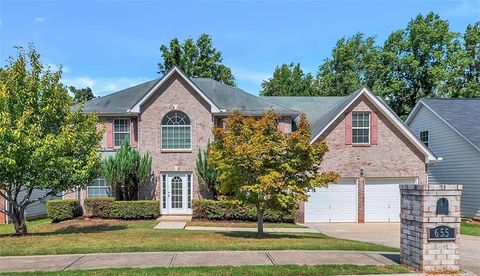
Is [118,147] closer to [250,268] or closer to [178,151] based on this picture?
[178,151]

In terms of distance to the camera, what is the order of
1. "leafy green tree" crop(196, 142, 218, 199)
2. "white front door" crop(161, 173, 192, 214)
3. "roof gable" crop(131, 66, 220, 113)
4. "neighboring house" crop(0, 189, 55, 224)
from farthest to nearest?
"neighboring house" crop(0, 189, 55, 224) → "white front door" crop(161, 173, 192, 214) → "roof gable" crop(131, 66, 220, 113) → "leafy green tree" crop(196, 142, 218, 199)

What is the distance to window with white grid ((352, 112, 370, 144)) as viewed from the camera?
75.0ft

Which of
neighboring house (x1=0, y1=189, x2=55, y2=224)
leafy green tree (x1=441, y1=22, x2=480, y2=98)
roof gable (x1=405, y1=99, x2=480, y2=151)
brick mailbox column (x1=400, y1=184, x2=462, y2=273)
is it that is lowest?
neighboring house (x1=0, y1=189, x2=55, y2=224)

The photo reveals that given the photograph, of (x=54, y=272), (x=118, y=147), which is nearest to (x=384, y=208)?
(x=118, y=147)

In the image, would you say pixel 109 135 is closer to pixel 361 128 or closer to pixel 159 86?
pixel 159 86

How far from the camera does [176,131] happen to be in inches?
931

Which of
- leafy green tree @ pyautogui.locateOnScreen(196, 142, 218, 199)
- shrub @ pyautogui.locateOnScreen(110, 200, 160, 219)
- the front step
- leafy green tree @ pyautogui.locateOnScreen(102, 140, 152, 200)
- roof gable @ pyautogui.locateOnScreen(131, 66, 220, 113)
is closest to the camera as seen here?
shrub @ pyautogui.locateOnScreen(110, 200, 160, 219)

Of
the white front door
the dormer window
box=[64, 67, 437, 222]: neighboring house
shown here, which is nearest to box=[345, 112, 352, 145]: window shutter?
box=[64, 67, 437, 222]: neighboring house

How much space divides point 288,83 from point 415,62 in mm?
16436

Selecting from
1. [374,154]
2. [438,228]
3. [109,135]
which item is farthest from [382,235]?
[109,135]

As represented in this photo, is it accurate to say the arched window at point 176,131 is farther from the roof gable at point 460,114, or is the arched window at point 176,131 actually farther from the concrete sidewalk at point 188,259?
the roof gable at point 460,114

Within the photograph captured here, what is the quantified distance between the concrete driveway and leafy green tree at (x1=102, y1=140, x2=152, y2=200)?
358 inches

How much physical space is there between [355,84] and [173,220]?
2807 centimetres

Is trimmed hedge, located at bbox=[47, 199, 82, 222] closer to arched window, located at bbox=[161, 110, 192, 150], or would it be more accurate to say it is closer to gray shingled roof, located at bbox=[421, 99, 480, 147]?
arched window, located at bbox=[161, 110, 192, 150]
